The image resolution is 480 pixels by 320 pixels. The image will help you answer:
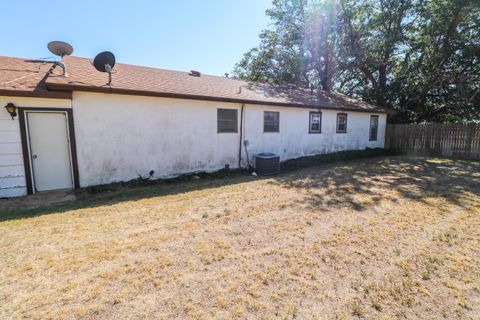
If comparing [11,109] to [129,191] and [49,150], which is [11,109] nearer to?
[49,150]

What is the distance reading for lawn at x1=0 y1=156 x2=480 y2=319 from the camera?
7.95 feet

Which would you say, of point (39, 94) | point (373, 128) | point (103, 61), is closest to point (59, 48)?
point (103, 61)

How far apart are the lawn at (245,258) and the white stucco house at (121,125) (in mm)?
1506

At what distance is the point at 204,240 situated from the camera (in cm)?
382

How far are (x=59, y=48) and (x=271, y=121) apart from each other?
25.9 feet

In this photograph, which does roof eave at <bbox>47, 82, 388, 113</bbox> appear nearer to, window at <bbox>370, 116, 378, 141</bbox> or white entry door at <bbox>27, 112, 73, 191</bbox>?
white entry door at <bbox>27, 112, 73, 191</bbox>

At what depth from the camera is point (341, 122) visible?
13.6 m

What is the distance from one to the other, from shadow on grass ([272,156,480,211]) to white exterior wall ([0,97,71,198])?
682cm

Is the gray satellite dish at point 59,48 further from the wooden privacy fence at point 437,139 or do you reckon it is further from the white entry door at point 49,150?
the wooden privacy fence at point 437,139

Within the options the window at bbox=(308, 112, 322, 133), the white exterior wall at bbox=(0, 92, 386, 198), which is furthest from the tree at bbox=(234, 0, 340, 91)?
the white exterior wall at bbox=(0, 92, 386, 198)

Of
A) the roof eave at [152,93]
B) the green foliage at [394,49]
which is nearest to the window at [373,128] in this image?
the green foliage at [394,49]

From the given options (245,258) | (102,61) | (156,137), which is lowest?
(245,258)

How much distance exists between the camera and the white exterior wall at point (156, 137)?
680 centimetres

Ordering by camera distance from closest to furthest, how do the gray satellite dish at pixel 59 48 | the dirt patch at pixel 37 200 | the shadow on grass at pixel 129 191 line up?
the shadow on grass at pixel 129 191 < the dirt patch at pixel 37 200 < the gray satellite dish at pixel 59 48
